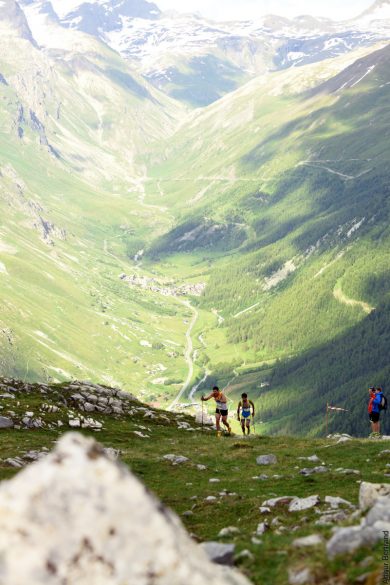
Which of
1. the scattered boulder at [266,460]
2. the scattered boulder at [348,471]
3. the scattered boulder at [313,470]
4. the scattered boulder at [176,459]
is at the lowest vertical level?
the scattered boulder at [348,471]

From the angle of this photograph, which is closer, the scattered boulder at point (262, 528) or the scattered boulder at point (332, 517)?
the scattered boulder at point (332, 517)

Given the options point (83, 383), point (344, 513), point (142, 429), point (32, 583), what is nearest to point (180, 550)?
point (32, 583)

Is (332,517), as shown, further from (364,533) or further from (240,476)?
(240,476)

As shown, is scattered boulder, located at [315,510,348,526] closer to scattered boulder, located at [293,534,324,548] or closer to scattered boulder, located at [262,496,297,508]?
scattered boulder, located at [293,534,324,548]

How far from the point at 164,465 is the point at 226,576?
31.1 m

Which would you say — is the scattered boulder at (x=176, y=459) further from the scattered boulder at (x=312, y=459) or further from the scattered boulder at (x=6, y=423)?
the scattered boulder at (x=6, y=423)

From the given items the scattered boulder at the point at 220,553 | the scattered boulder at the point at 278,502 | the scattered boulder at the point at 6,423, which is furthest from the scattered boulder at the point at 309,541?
the scattered boulder at the point at 6,423

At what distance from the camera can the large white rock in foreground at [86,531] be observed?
42.9 feet

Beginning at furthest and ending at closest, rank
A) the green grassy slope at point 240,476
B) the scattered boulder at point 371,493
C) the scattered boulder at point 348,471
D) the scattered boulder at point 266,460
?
the scattered boulder at point 266,460 → the scattered boulder at point 348,471 → the scattered boulder at point 371,493 → the green grassy slope at point 240,476

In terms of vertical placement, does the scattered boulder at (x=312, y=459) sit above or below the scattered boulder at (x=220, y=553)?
above

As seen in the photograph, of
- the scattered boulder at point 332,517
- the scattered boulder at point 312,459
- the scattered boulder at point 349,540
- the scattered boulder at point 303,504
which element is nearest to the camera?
the scattered boulder at point 349,540

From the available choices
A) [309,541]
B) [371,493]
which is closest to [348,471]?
[371,493]

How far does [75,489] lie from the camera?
13.8 m

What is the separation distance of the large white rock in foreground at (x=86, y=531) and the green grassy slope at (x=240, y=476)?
13.9 feet
